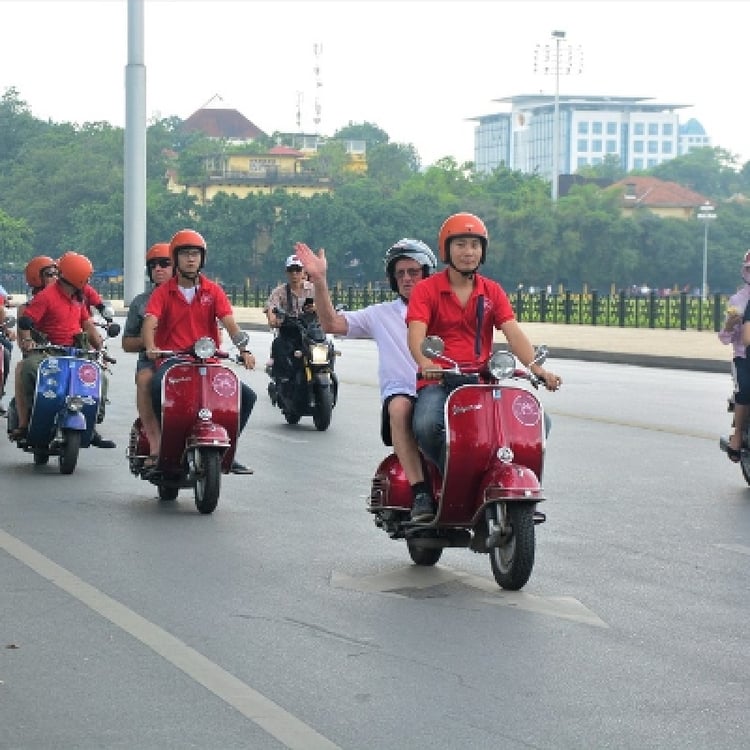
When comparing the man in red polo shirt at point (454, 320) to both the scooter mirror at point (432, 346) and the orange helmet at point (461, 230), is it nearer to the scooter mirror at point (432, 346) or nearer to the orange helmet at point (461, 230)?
the orange helmet at point (461, 230)

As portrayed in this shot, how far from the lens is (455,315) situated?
8.99 metres

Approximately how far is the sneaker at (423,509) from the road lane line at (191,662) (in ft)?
4.62

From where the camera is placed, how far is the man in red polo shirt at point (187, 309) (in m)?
12.0

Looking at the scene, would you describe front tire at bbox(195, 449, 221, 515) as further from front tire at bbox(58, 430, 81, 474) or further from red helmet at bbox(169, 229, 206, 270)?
front tire at bbox(58, 430, 81, 474)

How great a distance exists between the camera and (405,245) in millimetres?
9516

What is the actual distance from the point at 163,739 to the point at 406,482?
11.4 feet

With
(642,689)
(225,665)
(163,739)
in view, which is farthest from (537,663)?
(163,739)

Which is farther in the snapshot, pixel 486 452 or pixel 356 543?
pixel 356 543

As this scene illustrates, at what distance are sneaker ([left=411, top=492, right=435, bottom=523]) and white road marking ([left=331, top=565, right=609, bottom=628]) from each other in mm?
280

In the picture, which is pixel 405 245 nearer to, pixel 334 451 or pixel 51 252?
pixel 334 451

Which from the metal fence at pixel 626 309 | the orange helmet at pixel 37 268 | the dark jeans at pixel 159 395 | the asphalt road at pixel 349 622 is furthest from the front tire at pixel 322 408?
the metal fence at pixel 626 309

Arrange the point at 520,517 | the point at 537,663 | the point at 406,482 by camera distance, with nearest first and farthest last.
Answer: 1. the point at 537,663
2. the point at 520,517
3. the point at 406,482

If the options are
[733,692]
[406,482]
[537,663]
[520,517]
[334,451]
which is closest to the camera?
[733,692]

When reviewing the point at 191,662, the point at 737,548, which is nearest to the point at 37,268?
the point at 737,548
